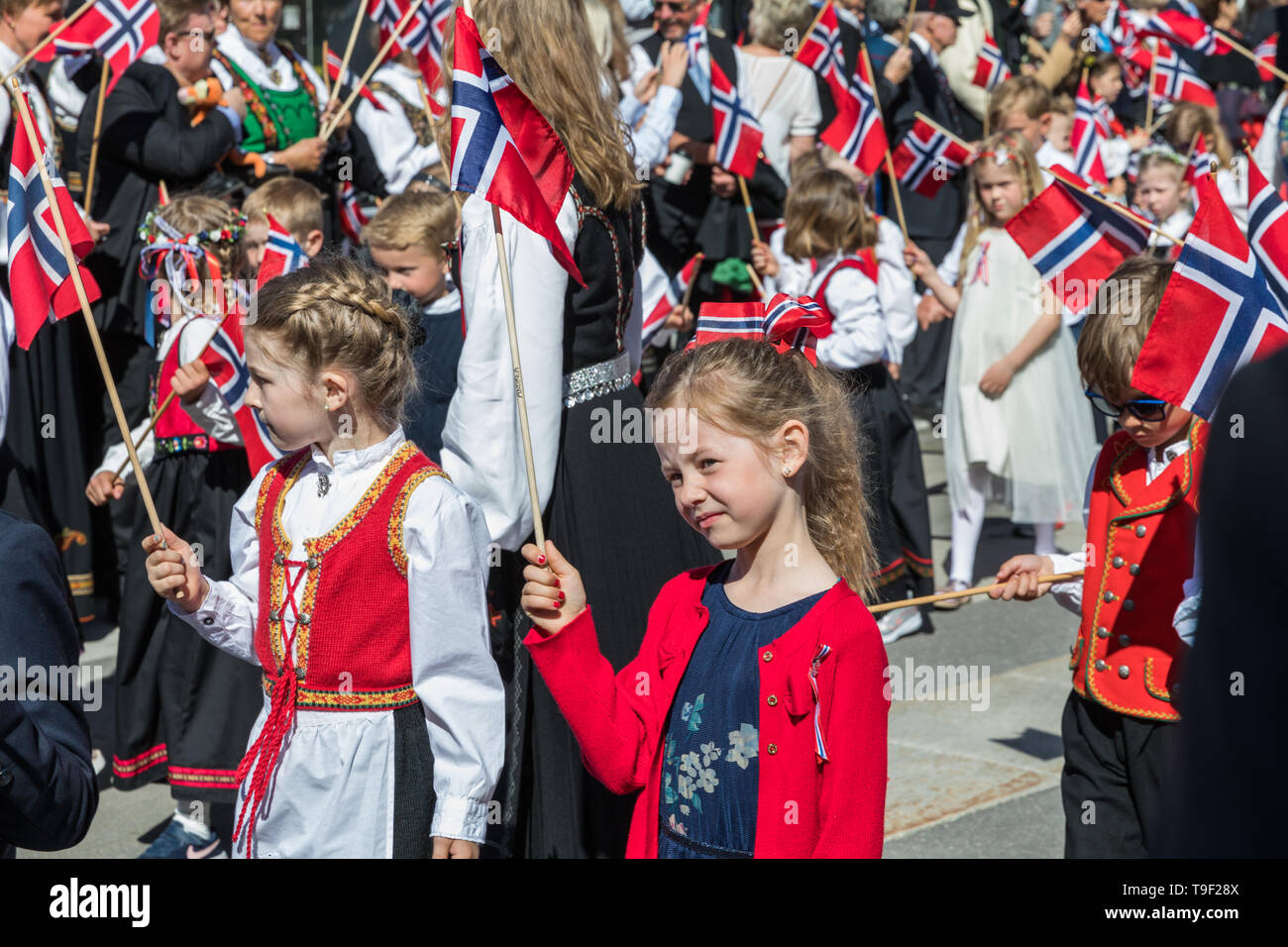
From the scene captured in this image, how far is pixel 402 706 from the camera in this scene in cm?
295

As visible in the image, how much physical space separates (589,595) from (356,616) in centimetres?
87

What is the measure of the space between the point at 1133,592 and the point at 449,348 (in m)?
2.04

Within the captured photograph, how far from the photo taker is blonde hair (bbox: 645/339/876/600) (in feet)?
8.72

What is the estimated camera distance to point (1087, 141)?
10680mm

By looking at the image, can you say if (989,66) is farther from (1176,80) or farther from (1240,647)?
(1240,647)

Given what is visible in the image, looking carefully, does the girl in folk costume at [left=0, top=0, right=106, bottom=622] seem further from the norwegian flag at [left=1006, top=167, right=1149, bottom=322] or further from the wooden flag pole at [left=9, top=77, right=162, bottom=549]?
the norwegian flag at [left=1006, top=167, right=1149, bottom=322]

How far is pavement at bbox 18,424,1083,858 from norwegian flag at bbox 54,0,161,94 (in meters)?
2.46

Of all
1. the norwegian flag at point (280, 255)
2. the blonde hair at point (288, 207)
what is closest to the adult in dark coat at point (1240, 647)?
the norwegian flag at point (280, 255)

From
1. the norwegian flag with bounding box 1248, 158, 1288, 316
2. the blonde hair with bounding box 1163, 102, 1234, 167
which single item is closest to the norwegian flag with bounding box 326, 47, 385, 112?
the norwegian flag with bounding box 1248, 158, 1288, 316

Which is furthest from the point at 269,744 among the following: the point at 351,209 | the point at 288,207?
the point at 351,209
